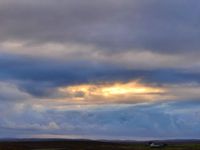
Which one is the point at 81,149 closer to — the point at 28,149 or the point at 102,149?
the point at 102,149

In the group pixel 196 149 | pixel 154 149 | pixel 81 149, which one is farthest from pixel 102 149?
pixel 196 149

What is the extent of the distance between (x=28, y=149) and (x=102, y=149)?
25.9 m

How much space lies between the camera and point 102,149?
163000mm

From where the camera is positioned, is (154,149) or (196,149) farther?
(154,149)

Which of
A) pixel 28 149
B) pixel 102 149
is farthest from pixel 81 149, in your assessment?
pixel 28 149

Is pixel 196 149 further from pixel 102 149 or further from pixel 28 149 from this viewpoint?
pixel 28 149

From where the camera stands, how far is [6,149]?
14800cm

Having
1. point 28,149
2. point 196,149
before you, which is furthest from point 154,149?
point 28,149

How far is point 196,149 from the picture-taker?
156250 mm

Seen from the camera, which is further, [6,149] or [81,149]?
[81,149]

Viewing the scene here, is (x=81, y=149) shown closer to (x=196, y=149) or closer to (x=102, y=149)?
(x=102, y=149)

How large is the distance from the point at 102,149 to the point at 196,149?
107ft

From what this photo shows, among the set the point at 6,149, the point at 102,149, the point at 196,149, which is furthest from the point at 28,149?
the point at 196,149

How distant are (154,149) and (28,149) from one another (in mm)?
44994
